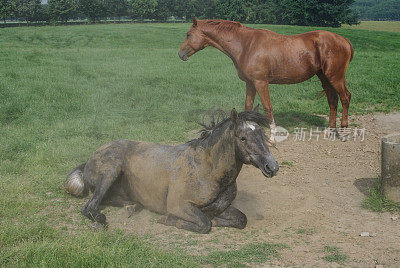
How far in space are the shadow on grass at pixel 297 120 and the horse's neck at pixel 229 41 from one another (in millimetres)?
2615

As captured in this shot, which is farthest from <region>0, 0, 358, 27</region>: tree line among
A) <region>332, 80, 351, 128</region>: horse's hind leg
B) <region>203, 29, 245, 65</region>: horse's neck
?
<region>203, 29, 245, 65</region>: horse's neck

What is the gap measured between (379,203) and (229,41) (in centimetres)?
452

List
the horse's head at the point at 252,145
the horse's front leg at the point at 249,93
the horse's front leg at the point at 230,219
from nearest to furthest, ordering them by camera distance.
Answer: the horse's head at the point at 252,145 → the horse's front leg at the point at 230,219 → the horse's front leg at the point at 249,93

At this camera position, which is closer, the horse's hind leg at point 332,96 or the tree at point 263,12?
the horse's hind leg at point 332,96

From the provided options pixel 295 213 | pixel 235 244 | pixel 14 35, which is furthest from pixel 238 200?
pixel 14 35

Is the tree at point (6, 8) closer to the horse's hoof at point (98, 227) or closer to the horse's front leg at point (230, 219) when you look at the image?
the horse's hoof at point (98, 227)

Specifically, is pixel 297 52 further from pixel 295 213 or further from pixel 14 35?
pixel 14 35

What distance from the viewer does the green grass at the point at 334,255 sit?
4.30 meters

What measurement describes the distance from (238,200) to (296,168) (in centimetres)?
194

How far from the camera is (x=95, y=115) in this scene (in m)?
10.5

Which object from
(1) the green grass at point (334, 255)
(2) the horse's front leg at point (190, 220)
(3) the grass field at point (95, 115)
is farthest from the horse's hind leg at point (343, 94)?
(2) the horse's front leg at point (190, 220)

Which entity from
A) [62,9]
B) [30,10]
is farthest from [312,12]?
[30,10]

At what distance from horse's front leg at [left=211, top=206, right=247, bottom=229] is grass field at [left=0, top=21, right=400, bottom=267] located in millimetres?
591

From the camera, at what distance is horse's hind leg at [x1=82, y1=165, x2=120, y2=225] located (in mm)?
5297
